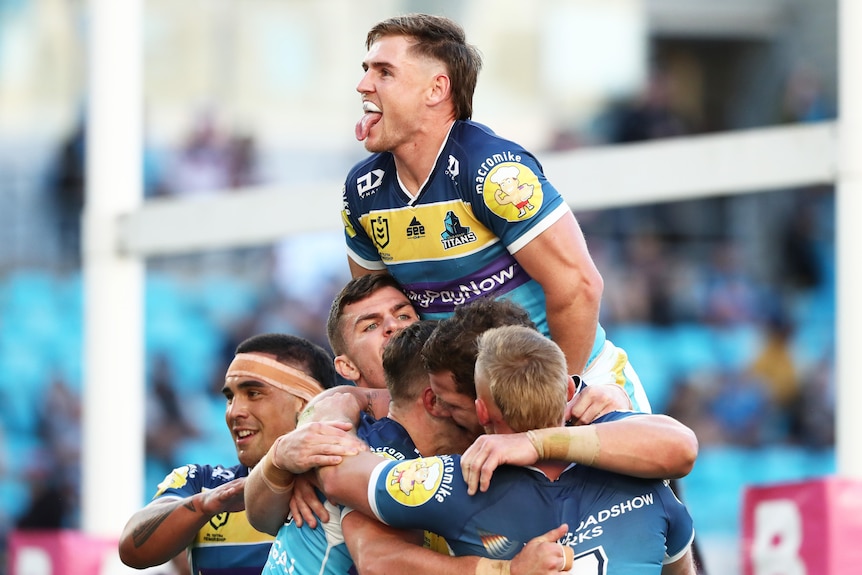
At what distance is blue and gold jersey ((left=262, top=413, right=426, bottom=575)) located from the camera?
11.9 feet

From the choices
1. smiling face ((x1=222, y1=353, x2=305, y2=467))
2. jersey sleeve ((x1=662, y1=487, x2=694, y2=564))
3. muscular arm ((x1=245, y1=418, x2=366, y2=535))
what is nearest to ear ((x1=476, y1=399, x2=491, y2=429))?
muscular arm ((x1=245, y1=418, x2=366, y2=535))

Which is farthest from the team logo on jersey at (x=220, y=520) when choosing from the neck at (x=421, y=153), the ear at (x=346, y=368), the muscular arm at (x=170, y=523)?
the neck at (x=421, y=153)

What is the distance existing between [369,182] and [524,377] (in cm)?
124

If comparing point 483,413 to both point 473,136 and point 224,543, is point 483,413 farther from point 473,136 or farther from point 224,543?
point 224,543

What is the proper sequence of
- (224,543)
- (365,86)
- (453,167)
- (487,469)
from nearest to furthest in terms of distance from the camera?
(487,469), (453,167), (365,86), (224,543)

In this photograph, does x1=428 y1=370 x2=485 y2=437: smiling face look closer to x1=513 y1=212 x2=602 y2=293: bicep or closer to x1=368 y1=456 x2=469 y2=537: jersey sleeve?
x1=368 y1=456 x2=469 y2=537: jersey sleeve

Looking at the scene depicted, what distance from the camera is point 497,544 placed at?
3301 millimetres

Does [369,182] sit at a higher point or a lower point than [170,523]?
higher

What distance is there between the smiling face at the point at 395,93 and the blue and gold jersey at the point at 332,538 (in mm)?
863

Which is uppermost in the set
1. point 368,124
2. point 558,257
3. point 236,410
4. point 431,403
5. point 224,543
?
point 368,124

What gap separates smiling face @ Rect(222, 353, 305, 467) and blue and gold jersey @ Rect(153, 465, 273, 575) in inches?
6.9

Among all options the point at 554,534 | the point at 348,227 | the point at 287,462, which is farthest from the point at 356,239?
the point at 554,534

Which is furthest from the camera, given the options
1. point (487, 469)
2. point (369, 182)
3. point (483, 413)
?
point (369, 182)

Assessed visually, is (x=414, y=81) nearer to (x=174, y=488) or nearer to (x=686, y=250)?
(x=174, y=488)
